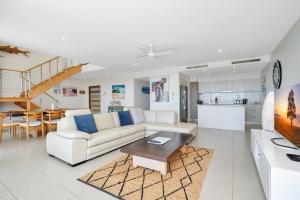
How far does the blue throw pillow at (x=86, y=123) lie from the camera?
3.43 metres

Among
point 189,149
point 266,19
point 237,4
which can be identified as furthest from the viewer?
point 189,149

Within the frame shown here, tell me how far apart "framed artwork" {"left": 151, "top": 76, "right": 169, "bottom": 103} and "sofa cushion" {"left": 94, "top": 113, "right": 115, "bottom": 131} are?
9.93ft

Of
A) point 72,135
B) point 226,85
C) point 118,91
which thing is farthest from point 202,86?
point 72,135

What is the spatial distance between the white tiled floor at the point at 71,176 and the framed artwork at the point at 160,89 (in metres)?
3.49

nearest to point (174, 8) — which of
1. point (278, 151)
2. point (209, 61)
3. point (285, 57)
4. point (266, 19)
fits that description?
point (266, 19)

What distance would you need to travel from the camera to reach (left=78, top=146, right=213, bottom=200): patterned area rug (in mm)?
2008

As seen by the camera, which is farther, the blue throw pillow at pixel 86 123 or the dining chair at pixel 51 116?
the dining chair at pixel 51 116

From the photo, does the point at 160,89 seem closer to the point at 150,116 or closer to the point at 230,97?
the point at 150,116

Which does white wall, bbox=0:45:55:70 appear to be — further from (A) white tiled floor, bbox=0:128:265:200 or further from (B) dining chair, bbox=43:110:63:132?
(A) white tiled floor, bbox=0:128:265:200

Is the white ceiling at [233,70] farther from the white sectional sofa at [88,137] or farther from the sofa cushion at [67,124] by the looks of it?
the sofa cushion at [67,124]

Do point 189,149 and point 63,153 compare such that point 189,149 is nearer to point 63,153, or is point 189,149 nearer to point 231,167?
point 231,167

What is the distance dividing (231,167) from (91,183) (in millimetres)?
2359

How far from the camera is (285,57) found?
3.33 metres

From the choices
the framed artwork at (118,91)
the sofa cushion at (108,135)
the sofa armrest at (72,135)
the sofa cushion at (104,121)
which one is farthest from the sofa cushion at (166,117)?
the framed artwork at (118,91)
